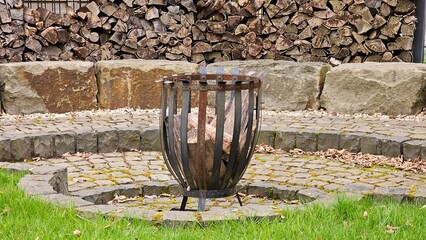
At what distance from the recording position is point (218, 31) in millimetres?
10969

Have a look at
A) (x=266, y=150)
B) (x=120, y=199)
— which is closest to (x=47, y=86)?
(x=266, y=150)

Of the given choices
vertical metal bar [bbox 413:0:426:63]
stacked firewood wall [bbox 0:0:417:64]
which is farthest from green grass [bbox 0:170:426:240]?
vertical metal bar [bbox 413:0:426:63]

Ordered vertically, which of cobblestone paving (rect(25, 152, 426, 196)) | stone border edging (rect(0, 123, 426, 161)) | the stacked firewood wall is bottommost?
cobblestone paving (rect(25, 152, 426, 196))

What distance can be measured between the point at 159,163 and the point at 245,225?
2.96 m

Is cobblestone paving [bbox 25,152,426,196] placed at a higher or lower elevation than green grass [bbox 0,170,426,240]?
lower

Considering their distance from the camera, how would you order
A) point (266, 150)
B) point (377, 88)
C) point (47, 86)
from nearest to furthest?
point (266, 150) < point (377, 88) < point (47, 86)

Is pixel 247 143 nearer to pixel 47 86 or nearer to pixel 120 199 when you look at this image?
pixel 120 199

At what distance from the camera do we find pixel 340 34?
10867 mm

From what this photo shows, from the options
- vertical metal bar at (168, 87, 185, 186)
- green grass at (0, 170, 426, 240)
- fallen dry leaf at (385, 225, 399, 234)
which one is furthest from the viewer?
vertical metal bar at (168, 87, 185, 186)

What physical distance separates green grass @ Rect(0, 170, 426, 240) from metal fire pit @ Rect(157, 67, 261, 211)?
31.2 inches

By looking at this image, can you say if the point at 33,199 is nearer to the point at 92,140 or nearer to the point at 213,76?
the point at 213,76

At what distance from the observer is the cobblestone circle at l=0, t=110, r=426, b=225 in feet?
17.5

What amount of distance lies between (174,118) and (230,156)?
1.63 feet

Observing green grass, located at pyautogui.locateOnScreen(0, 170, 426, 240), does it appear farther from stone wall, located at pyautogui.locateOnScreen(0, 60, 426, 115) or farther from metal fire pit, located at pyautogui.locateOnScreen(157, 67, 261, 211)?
stone wall, located at pyautogui.locateOnScreen(0, 60, 426, 115)
